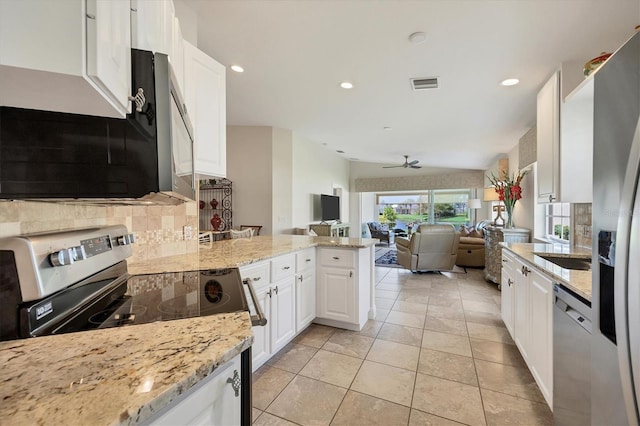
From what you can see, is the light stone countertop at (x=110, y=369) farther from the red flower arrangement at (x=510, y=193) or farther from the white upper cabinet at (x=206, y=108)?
the red flower arrangement at (x=510, y=193)

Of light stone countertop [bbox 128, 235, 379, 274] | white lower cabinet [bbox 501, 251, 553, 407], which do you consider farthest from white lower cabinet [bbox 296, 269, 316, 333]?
white lower cabinet [bbox 501, 251, 553, 407]

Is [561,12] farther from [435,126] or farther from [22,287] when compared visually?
[22,287]

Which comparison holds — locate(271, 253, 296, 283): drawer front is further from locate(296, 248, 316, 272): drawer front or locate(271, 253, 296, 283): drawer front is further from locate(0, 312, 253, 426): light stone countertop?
locate(0, 312, 253, 426): light stone countertop

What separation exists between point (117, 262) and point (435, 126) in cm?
436

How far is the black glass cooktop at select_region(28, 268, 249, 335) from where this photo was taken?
80 centimetres

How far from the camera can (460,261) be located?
5473 mm

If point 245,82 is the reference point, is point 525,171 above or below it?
below

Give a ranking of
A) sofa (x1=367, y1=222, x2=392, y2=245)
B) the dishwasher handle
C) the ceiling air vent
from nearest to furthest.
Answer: the dishwasher handle
the ceiling air vent
sofa (x1=367, y1=222, x2=392, y2=245)

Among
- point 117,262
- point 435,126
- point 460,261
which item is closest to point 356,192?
point 460,261

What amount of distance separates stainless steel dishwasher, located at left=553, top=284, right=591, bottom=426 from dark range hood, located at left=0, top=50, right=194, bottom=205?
169 centimetres

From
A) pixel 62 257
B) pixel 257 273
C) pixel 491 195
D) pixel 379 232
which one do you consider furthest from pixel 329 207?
pixel 62 257

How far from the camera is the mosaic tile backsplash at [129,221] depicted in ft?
3.07

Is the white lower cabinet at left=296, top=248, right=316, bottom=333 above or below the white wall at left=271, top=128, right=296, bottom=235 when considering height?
below

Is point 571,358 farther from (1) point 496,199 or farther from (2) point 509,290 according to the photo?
(1) point 496,199
